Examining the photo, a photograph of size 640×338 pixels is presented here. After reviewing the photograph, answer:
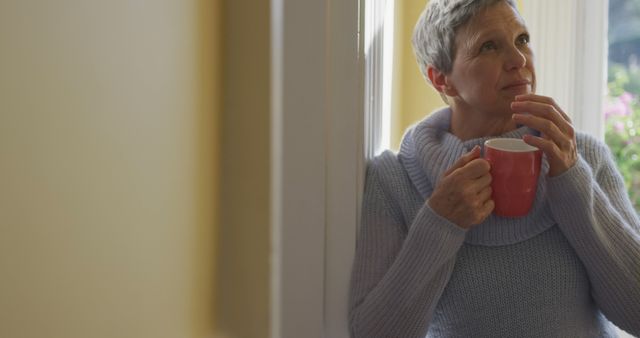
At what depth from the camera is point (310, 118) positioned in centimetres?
113

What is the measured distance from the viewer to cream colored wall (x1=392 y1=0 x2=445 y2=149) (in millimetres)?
1982

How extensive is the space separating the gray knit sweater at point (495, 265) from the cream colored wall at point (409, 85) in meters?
0.79

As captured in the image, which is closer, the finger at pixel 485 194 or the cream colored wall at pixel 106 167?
the cream colored wall at pixel 106 167

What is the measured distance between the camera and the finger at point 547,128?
1.10 metres

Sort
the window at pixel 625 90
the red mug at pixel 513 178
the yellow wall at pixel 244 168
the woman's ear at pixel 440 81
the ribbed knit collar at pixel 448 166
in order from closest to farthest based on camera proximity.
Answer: the yellow wall at pixel 244 168, the red mug at pixel 513 178, the ribbed knit collar at pixel 448 166, the woman's ear at pixel 440 81, the window at pixel 625 90

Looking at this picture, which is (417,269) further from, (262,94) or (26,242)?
(26,242)

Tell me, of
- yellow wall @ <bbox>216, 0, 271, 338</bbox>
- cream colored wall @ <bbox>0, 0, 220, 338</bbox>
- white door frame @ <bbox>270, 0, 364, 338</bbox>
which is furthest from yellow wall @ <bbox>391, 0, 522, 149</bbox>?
cream colored wall @ <bbox>0, 0, 220, 338</bbox>

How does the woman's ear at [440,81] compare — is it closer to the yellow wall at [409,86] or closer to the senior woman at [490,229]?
the senior woman at [490,229]

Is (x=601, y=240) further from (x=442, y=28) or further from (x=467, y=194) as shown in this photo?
(x=442, y=28)

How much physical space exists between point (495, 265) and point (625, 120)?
101cm

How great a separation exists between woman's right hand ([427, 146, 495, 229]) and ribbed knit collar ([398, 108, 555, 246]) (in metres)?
0.08

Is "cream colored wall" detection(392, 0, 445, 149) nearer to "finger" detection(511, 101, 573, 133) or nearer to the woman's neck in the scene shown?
the woman's neck

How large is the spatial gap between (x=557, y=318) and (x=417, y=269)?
0.81 feet

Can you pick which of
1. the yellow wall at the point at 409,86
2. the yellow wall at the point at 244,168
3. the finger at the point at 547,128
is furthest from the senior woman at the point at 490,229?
the yellow wall at the point at 409,86
